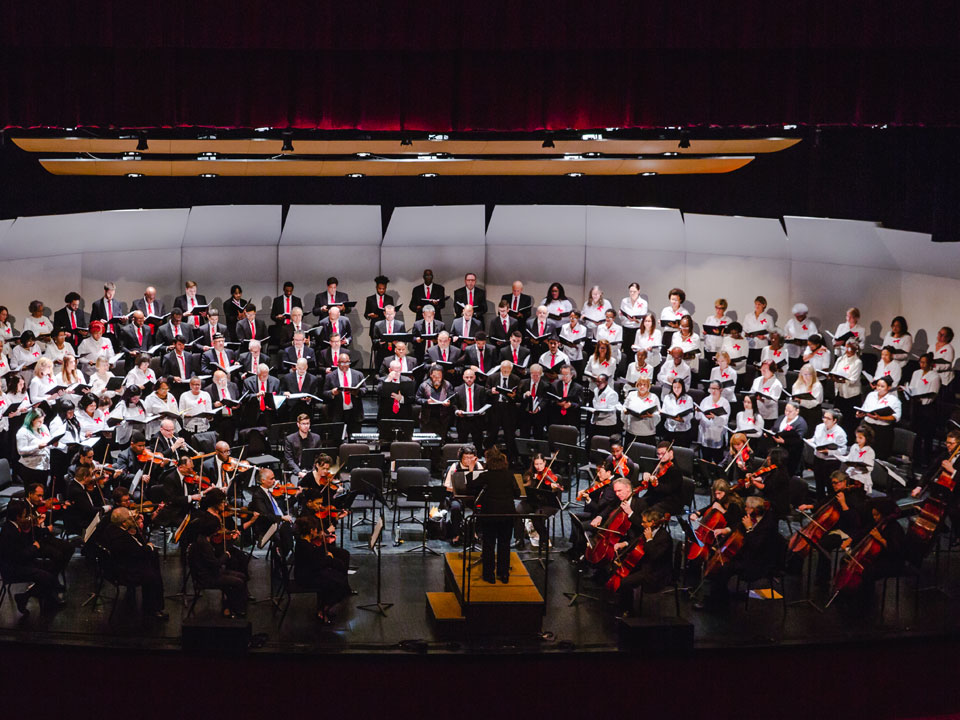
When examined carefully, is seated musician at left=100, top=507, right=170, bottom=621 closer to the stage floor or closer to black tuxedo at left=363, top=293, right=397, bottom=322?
the stage floor

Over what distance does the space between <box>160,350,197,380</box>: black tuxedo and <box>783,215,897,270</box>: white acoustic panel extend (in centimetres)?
845

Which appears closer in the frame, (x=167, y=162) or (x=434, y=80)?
(x=434, y=80)

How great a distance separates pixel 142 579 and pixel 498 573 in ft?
9.86

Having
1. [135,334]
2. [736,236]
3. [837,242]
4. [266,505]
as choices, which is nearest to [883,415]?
[837,242]

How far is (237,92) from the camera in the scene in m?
9.46

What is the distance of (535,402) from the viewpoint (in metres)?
12.4

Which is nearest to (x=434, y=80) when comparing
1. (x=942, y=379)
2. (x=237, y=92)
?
(x=237, y=92)

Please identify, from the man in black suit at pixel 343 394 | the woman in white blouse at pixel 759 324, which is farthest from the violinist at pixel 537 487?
the woman in white blouse at pixel 759 324

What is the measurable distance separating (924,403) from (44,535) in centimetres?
951

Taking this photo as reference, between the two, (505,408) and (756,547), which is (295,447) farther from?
(756,547)

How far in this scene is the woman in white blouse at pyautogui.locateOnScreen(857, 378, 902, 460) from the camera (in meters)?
11.5

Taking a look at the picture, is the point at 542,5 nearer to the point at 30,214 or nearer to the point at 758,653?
the point at 758,653

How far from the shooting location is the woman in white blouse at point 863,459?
1032 cm

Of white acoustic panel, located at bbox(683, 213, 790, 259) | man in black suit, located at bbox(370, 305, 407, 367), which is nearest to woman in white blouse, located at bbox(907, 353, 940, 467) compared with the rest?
white acoustic panel, located at bbox(683, 213, 790, 259)
